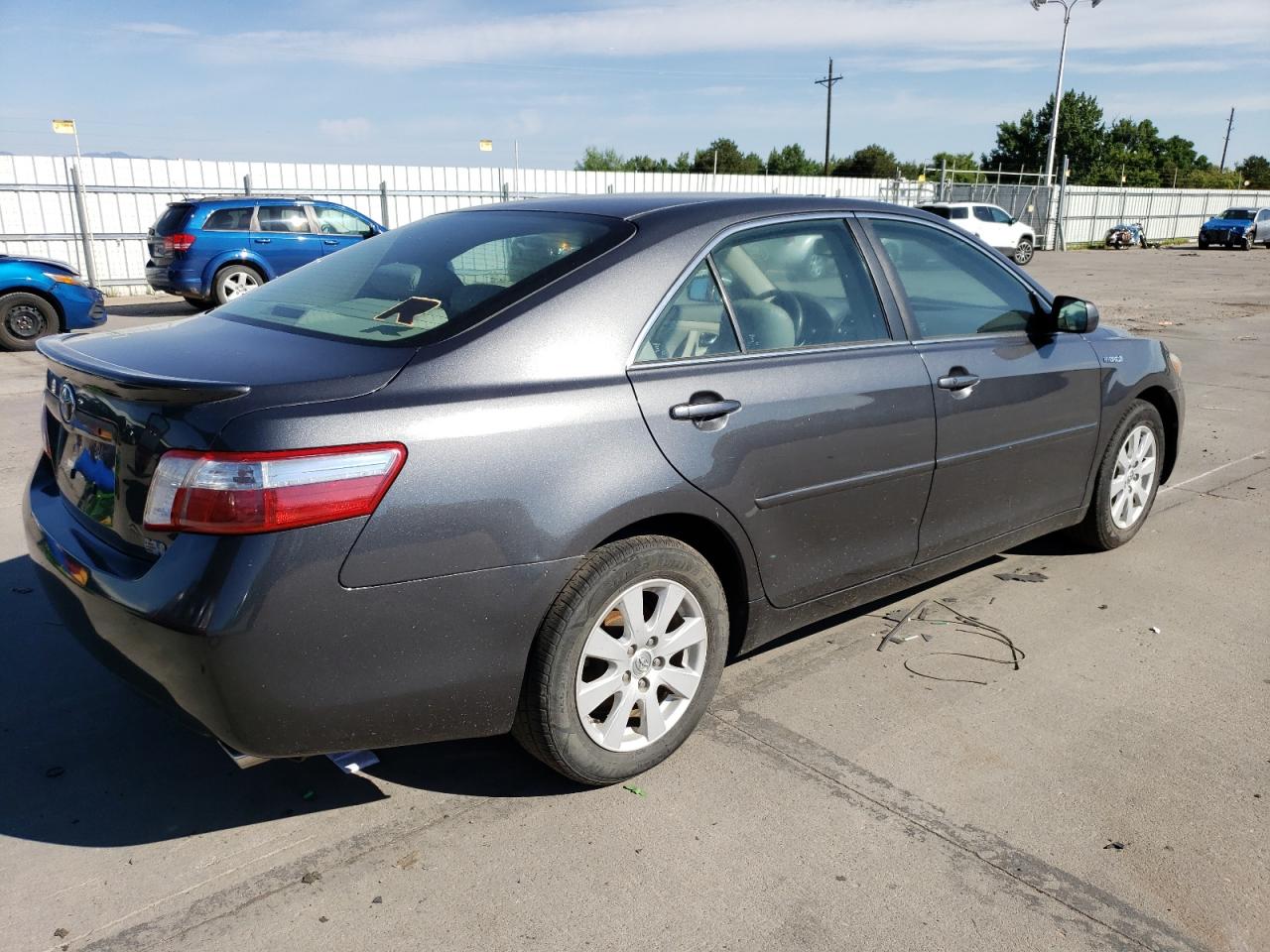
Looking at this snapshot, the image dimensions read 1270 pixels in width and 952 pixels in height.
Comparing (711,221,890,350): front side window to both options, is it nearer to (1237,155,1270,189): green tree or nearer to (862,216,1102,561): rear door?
(862,216,1102,561): rear door

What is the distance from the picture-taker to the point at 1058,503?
4.46 m

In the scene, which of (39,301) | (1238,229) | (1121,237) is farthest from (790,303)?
(1238,229)

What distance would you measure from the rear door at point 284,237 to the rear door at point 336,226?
13 cm

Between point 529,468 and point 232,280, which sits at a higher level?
point 529,468

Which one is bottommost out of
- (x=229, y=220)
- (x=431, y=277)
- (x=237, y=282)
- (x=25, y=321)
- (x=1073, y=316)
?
(x=25, y=321)

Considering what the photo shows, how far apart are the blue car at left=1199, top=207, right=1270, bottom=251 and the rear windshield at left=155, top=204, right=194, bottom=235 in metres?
38.7

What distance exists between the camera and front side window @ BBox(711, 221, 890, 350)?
3270mm

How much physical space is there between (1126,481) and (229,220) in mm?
13702

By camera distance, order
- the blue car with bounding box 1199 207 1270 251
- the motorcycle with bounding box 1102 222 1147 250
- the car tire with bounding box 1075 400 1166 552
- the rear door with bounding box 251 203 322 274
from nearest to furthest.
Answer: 1. the car tire with bounding box 1075 400 1166 552
2. the rear door with bounding box 251 203 322 274
3. the motorcycle with bounding box 1102 222 1147 250
4. the blue car with bounding box 1199 207 1270 251

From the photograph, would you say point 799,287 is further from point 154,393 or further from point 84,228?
point 84,228

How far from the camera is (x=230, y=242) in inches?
595

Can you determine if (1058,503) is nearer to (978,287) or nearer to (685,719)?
(978,287)

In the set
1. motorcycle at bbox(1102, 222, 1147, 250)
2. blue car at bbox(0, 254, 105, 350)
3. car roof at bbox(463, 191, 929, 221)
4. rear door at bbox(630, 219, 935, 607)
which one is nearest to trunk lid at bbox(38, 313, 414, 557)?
rear door at bbox(630, 219, 935, 607)

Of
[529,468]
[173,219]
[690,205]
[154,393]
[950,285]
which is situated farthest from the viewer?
[173,219]
